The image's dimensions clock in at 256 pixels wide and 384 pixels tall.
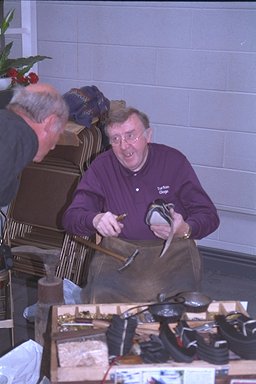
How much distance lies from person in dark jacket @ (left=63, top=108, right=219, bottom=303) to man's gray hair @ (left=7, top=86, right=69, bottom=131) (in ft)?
2.36

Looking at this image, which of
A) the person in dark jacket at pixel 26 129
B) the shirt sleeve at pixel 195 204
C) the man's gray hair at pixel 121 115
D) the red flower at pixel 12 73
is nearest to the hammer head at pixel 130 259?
the shirt sleeve at pixel 195 204

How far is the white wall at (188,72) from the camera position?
11.5ft

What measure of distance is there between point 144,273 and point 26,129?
1.03 meters

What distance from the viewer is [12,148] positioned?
4.95ft

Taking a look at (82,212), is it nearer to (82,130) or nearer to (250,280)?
(82,130)

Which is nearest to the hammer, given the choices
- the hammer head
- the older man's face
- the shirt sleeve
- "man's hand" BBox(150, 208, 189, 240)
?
the hammer head

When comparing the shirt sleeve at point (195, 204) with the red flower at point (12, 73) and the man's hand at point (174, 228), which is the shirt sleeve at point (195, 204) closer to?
the man's hand at point (174, 228)

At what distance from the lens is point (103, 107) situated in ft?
10.8

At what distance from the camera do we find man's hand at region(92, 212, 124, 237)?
7.33ft

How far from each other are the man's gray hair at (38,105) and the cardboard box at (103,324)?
650 mm

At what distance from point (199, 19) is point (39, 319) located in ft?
6.84

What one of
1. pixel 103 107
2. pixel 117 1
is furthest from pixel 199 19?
pixel 103 107

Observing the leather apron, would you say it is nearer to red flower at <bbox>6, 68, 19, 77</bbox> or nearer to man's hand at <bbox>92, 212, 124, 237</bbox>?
man's hand at <bbox>92, 212, 124, 237</bbox>

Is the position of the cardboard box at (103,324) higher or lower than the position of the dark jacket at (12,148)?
lower
